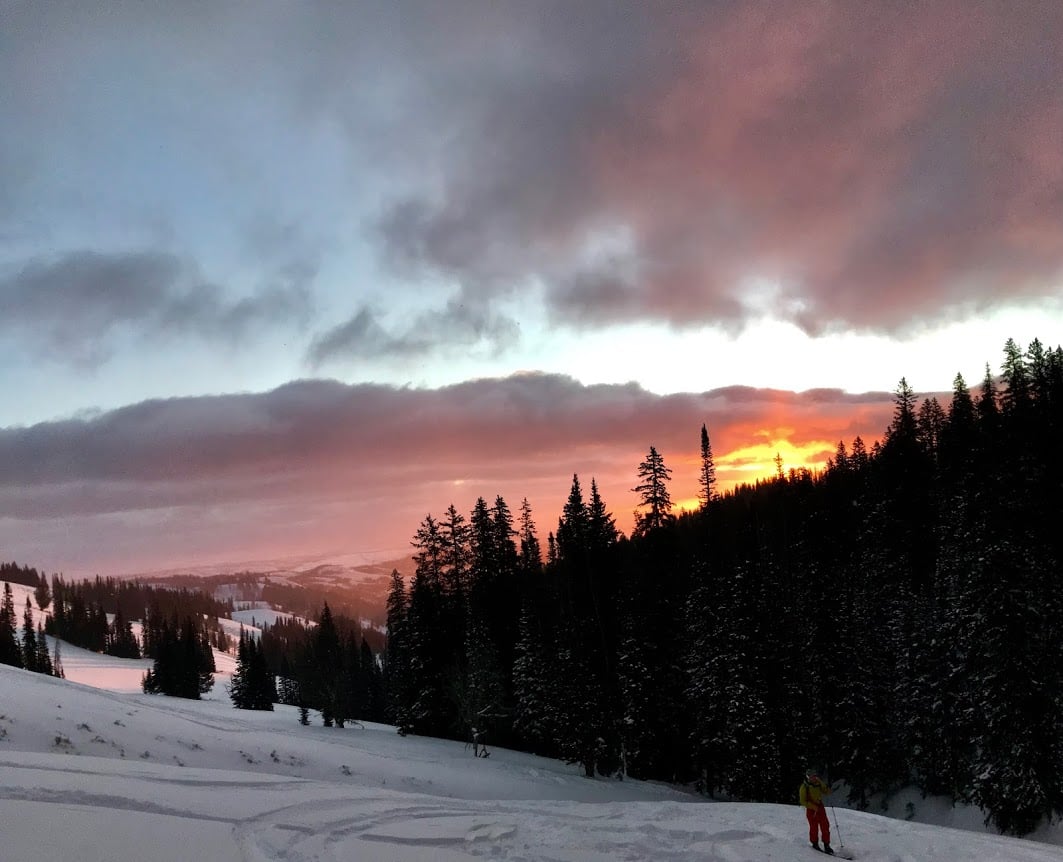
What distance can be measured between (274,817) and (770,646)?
31.8 m

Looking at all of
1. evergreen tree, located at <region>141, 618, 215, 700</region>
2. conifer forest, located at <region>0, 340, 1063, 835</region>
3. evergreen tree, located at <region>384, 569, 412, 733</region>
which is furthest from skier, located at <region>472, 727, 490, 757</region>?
evergreen tree, located at <region>141, 618, 215, 700</region>

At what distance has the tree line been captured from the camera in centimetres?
3206

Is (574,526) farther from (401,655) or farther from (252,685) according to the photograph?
(252,685)

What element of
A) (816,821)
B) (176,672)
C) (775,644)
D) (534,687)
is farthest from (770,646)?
(176,672)

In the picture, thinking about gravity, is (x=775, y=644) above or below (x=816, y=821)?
below

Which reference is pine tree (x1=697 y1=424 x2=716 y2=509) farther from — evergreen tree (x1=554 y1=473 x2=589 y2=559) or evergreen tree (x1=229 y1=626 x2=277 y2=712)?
evergreen tree (x1=229 y1=626 x2=277 y2=712)

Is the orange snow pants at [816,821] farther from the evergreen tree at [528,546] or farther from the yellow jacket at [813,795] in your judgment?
the evergreen tree at [528,546]

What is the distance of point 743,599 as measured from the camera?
39938 millimetres

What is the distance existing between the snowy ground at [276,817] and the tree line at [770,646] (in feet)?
→ 56.2

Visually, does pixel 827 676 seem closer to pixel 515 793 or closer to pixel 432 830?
pixel 515 793

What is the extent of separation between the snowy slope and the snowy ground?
0.19 ft

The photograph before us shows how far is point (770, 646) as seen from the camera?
39.3m

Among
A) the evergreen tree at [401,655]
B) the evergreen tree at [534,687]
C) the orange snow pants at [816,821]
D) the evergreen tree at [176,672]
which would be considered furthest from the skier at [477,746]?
the evergreen tree at [176,672]

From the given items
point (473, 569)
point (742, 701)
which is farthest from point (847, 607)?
point (473, 569)
